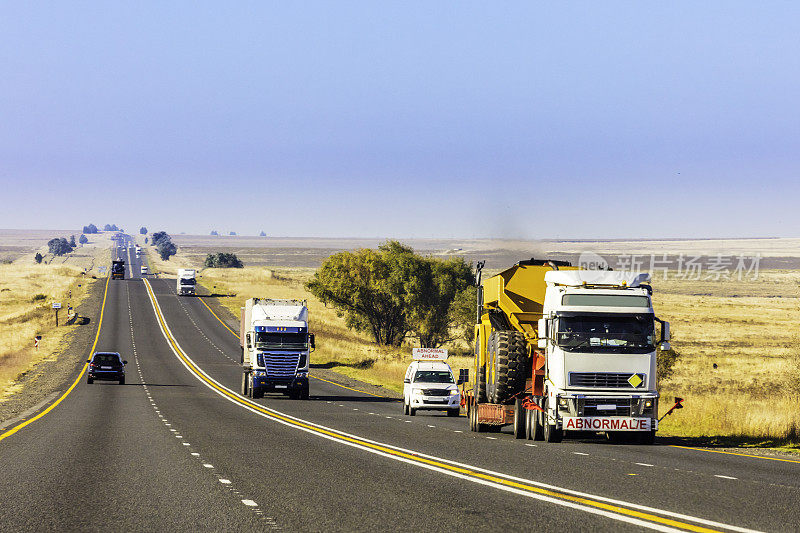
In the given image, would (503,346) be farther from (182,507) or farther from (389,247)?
(389,247)

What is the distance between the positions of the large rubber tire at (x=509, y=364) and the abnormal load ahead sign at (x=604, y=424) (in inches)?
129

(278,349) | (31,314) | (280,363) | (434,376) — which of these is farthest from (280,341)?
(31,314)

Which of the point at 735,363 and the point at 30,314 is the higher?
the point at 735,363

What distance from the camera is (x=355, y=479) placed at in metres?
14.8

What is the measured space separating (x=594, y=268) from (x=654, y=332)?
9.98 feet

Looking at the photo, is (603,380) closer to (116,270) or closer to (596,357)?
(596,357)

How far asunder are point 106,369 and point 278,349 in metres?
13.7

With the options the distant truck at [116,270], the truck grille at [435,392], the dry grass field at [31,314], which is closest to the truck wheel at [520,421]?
the truck grille at [435,392]

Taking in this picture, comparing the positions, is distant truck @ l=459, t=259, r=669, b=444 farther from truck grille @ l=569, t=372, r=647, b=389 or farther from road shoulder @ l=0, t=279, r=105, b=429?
road shoulder @ l=0, t=279, r=105, b=429

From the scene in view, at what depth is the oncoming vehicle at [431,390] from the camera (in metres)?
36.2

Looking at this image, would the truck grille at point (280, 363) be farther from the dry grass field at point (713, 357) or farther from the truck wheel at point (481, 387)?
the truck wheel at point (481, 387)

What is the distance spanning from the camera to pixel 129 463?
55.9 feet

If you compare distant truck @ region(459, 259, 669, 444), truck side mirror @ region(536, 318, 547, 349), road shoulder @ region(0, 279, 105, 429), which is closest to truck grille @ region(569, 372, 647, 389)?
distant truck @ region(459, 259, 669, 444)

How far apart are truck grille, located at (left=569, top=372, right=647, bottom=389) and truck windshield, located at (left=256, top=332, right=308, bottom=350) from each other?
2305 centimetres
